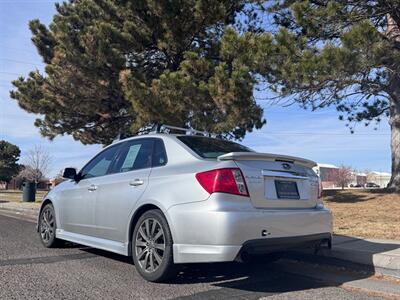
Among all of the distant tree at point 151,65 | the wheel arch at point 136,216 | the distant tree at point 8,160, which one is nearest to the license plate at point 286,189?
the wheel arch at point 136,216

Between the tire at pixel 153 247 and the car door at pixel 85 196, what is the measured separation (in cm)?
112

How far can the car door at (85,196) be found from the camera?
653 centimetres

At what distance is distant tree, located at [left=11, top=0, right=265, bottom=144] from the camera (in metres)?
14.3

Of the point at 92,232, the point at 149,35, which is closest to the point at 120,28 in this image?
the point at 149,35

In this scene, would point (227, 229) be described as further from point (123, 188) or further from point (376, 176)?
point (376, 176)

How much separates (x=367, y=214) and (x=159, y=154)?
8333 mm

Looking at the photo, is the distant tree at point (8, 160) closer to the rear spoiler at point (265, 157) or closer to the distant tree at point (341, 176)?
the distant tree at point (341, 176)

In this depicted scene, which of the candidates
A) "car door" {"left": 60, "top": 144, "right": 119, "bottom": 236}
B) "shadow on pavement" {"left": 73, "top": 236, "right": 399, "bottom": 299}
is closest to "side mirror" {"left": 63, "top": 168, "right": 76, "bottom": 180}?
"car door" {"left": 60, "top": 144, "right": 119, "bottom": 236}

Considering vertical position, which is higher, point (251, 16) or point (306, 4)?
point (251, 16)

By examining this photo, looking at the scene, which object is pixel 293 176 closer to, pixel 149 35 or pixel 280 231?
pixel 280 231

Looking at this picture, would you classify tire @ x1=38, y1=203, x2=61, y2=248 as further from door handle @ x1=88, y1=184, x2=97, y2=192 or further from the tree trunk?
the tree trunk

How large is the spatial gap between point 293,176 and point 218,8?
1149 centimetres

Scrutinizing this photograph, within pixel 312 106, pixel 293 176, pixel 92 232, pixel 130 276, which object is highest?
pixel 312 106

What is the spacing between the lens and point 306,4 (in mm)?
11789
